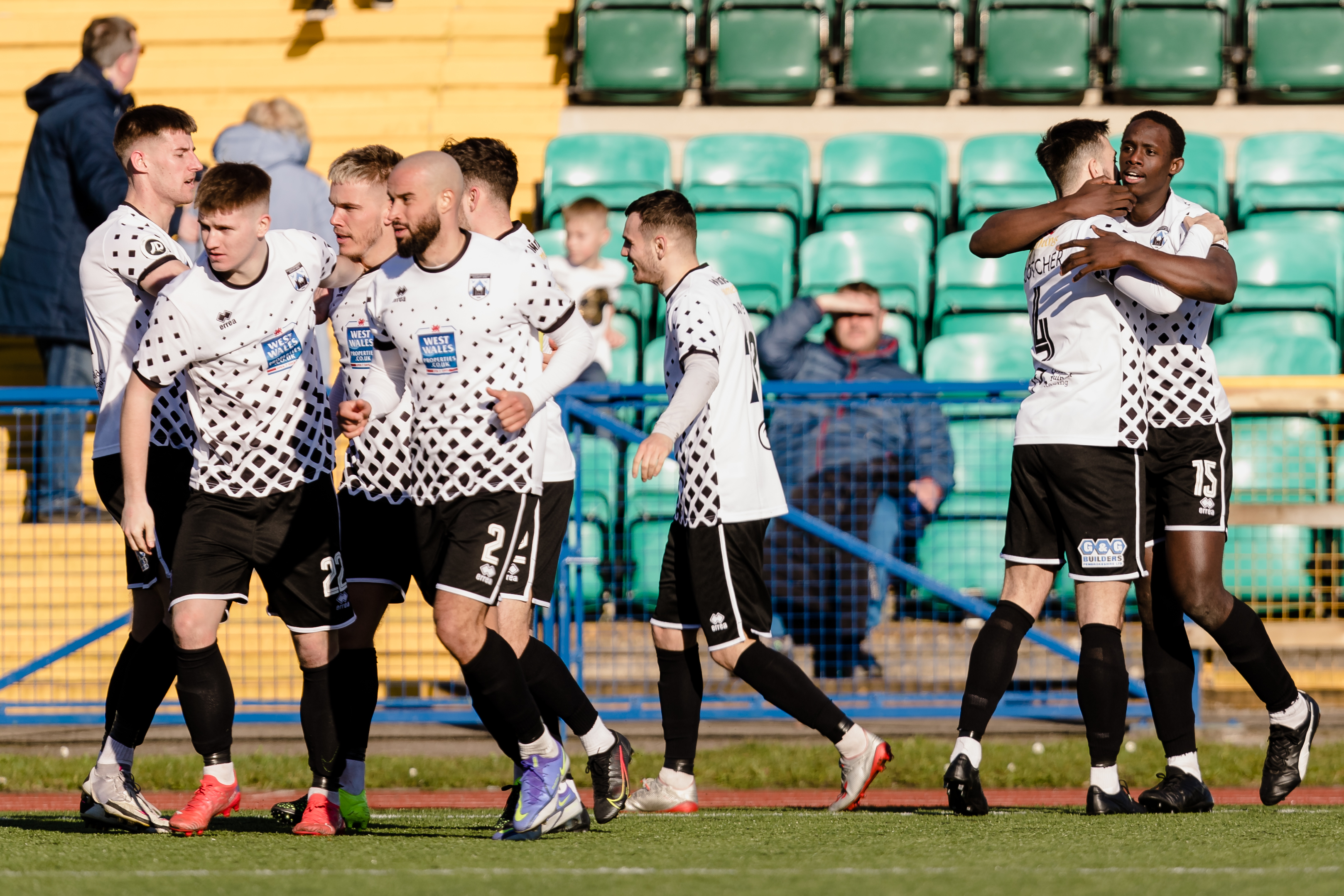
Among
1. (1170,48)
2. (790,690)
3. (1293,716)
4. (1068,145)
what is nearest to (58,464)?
(790,690)

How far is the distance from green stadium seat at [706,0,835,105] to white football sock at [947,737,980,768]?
718 cm

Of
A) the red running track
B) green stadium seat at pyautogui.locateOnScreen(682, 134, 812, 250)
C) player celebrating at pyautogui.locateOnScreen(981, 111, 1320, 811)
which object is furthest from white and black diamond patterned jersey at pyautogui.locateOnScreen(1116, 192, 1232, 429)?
green stadium seat at pyautogui.locateOnScreen(682, 134, 812, 250)

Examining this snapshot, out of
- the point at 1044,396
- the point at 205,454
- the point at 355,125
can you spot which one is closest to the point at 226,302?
the point at 205,454

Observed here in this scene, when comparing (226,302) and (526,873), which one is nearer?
(526,873)

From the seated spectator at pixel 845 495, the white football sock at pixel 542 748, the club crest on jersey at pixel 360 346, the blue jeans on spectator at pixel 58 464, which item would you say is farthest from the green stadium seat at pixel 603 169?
the white football sock at pixel 542 748

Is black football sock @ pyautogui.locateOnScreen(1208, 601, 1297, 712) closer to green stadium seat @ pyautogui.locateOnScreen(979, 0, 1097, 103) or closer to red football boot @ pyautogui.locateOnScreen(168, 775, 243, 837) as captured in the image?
red football boot @ pyautogui.locateOnScreen(168, 775, 243, 837)

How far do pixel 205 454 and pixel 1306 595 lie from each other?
16.4 feet

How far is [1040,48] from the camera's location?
1120cm

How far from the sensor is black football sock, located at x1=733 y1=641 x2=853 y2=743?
5.51 meters

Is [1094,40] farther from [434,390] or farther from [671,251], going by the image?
[434,390]

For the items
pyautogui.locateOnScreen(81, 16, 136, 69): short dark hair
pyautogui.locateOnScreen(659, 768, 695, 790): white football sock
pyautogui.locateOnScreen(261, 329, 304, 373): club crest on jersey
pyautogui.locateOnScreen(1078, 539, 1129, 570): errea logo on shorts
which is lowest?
pyautogui.locateOnScreen(659, 768, 695, 790): white football sock

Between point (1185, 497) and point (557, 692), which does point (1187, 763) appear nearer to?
point (1185, 497)

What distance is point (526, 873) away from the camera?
12.9 feet

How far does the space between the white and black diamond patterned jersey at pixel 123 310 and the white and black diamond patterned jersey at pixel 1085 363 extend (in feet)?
9.42
